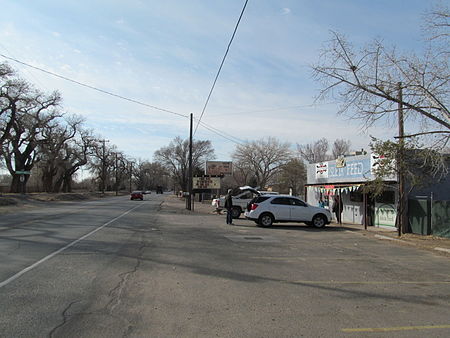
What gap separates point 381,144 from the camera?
50.0 feet

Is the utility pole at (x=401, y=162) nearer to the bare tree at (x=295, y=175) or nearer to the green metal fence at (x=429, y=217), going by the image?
the green metal fence at (x=429, y=217)

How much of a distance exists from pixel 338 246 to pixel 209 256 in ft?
17.5

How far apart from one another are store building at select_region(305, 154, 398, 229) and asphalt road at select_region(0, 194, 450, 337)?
7.49 m

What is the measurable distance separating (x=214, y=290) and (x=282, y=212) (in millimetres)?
12708

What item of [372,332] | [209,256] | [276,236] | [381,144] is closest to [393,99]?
[381,144]

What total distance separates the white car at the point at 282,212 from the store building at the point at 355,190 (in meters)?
2.38

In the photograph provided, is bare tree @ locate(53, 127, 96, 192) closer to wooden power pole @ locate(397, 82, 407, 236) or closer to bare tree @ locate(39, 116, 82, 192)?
bare tree @ locate(39, 116, 82, 192)

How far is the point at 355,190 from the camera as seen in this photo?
21.8 meters

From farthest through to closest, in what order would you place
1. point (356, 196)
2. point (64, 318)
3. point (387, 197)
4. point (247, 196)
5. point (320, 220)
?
point (247, 196)
point (356, 196)
point (387, 197)
point (320, 220)
point (64, 318)

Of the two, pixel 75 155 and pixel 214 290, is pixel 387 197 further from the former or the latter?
pixel 75 155

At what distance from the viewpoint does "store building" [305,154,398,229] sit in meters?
19.2

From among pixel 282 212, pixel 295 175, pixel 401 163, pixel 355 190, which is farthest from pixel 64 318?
pixel 295 175

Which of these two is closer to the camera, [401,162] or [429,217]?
[401,162]

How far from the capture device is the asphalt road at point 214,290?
4.84 metres
